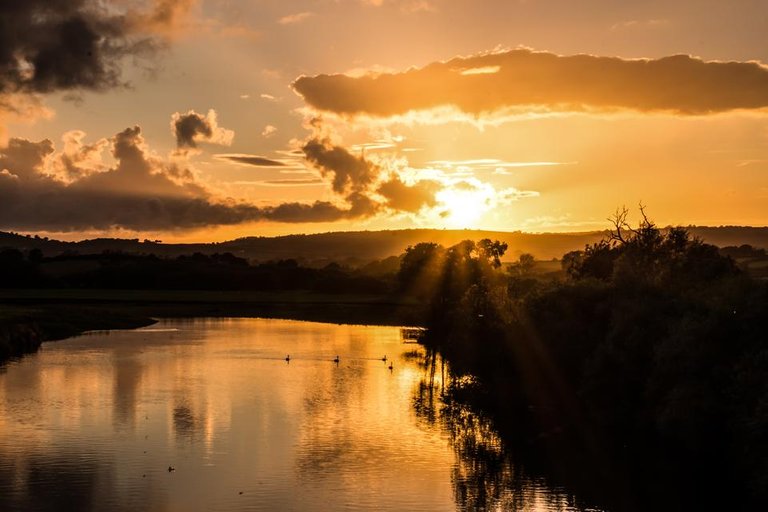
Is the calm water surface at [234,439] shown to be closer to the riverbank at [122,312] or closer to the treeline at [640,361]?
the treeline at [640,361]

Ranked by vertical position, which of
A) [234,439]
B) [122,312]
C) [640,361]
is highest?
[640,361]

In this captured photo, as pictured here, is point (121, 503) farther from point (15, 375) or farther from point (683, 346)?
point (15, 375)

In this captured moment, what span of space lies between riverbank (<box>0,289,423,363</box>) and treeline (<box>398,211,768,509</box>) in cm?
5713

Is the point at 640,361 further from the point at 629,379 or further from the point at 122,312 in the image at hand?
the point at 122,312

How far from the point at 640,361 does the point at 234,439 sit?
102ft

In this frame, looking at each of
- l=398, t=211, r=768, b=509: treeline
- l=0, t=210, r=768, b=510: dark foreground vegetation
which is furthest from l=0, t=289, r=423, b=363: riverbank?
l=398, t=211, r=768, b=509: treeline

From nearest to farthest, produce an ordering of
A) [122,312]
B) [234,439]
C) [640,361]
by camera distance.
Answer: [234,439] < [640,361] < [122,312]

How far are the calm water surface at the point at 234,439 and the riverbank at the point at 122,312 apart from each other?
13.1 meters

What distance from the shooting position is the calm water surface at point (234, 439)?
4588 cm

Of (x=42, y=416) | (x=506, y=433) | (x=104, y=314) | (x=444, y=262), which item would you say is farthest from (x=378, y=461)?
(x=104, y=314)

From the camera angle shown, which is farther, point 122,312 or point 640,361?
point 122,312

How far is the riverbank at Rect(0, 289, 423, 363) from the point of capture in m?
116

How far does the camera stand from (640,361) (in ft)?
212

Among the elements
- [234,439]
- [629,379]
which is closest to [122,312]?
[234,439]
